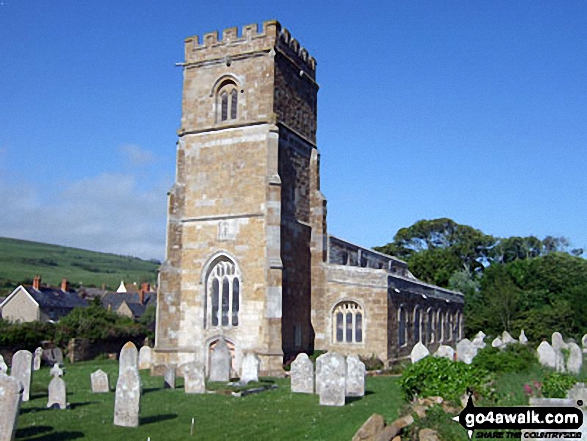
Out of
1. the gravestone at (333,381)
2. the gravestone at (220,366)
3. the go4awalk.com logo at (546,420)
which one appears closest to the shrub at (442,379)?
the gravestone at (333,381)

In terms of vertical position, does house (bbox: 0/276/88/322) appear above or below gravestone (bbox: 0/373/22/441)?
above

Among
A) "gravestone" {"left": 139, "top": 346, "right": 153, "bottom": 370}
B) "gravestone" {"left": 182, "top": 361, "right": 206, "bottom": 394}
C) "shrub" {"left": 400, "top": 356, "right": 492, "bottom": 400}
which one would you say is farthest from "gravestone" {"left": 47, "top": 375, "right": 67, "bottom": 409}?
"gravestone" {"left": 139, "top": 346, "right": 153, "bottom": 370}

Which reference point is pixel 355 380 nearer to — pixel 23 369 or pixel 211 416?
pixel 211 416

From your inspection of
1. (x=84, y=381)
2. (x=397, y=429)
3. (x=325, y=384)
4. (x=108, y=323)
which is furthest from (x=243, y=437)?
(x=108, y=323)

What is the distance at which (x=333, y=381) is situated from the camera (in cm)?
1764

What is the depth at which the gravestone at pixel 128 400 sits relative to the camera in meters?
14.8

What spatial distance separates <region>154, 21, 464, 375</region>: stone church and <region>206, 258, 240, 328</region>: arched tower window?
1.9 inches

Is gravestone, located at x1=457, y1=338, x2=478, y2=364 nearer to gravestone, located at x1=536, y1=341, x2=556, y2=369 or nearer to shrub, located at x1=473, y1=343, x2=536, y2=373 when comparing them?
gravestone, located at x1=536, y1=341, x2=556, y2=369

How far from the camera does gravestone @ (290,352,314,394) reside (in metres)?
20.6

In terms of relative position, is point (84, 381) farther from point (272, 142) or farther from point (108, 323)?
point (108, 323)

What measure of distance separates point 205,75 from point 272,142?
215 inches

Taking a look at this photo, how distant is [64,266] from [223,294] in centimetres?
12200

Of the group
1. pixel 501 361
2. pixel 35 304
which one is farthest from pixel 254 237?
pixel 35 304

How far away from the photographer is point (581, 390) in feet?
30.4
